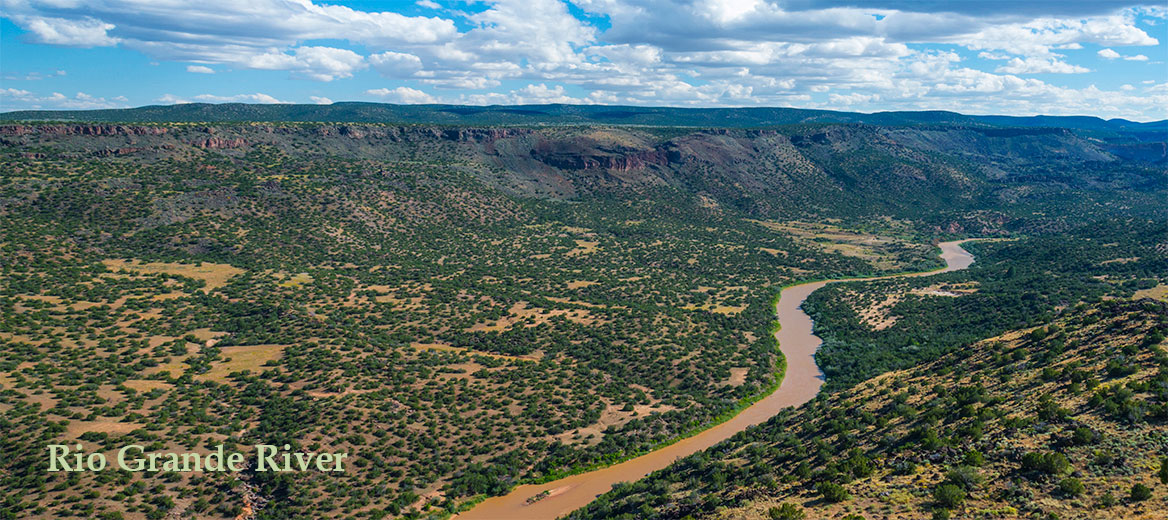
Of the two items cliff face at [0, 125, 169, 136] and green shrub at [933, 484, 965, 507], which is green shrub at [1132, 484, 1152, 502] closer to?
green shrub at [933, 484, 965, 507]

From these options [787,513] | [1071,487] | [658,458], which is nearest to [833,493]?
[787,513]

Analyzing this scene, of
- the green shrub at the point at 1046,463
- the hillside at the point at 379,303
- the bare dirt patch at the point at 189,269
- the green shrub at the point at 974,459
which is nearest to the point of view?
the green shrub at the point at 1046,463

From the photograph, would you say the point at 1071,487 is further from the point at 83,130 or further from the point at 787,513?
the point at 83,130

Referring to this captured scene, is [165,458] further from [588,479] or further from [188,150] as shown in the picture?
A: [188,150]

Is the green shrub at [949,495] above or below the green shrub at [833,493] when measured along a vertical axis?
above

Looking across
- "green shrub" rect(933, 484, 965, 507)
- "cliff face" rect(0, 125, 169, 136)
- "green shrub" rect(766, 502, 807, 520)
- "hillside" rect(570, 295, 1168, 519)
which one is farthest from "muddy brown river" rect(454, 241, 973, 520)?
Answer: "cliff face" rect(0, 125, 169, 136)

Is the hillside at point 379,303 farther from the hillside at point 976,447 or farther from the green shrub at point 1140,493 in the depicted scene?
the green shrub at point 1140,493

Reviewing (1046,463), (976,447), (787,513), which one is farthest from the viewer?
(976,447)

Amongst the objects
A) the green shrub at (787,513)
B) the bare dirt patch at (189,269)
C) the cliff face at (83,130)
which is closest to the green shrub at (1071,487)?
the green shrub at (787,513)
